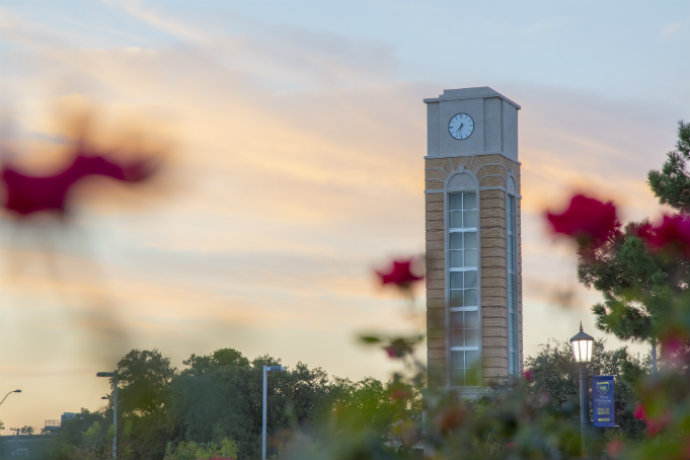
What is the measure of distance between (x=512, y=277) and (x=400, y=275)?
51.0 metres

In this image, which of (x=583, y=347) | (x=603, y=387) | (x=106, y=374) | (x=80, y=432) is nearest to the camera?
(x=106, y=374)

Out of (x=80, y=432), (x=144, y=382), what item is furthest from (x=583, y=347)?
(x=144, y=382)

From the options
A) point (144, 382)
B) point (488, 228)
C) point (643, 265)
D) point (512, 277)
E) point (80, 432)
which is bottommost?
point (80, 432)

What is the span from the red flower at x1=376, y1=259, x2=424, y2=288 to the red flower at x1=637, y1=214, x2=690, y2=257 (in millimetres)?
940

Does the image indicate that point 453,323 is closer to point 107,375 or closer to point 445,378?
point 445,378

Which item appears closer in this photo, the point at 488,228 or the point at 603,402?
the point at 603,402

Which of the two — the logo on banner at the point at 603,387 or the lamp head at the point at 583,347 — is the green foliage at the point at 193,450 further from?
the logo on banner at the point at 603,387

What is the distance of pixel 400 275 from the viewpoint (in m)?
3.40

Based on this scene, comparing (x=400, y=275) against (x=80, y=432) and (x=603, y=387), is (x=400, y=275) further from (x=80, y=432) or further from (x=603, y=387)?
(x=603, y=387)

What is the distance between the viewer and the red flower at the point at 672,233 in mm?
3422

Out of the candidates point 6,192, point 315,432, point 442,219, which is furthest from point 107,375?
point 442,219

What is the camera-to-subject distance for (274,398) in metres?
46.0

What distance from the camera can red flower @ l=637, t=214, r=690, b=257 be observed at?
Result: 342 cm

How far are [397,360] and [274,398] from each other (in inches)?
1739
